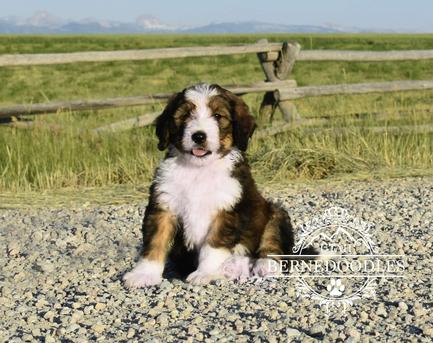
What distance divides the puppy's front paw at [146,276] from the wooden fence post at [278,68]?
21.8ft

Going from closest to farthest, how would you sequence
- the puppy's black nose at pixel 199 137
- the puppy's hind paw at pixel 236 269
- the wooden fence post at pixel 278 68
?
the puppy's black nose at pixel 199 137
the puppy's hind paw at pixel 236 269
the wooden fence post at pixel 278 68

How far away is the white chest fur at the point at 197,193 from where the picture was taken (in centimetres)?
498

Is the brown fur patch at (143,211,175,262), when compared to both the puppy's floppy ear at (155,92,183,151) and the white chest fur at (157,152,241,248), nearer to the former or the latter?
the white chest fur at (157,152,241,248)

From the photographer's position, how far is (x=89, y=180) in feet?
29.7

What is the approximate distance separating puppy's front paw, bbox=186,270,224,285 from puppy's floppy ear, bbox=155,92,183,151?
831 millimetres

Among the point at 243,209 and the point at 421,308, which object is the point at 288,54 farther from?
the point at 421,308

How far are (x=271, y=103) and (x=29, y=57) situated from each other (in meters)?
3.47

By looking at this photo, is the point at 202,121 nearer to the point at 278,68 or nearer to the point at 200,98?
the point at 200,98

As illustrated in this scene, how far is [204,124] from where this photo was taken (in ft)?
15.9

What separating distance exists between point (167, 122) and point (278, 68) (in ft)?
22.4

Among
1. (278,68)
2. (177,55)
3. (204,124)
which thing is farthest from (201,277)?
(278,68)

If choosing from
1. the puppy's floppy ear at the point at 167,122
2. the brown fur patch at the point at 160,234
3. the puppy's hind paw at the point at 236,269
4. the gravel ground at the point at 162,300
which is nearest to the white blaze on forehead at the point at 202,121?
the puppy's floppy ear at the point at 167,122

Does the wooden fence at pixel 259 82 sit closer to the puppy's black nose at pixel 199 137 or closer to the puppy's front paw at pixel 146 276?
the puppy's front paw at pixel 146 276

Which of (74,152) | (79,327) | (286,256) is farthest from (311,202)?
(79,327)
